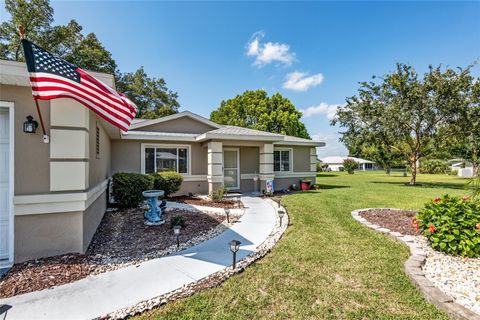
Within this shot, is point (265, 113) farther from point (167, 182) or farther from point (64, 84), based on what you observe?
point (64, 84)

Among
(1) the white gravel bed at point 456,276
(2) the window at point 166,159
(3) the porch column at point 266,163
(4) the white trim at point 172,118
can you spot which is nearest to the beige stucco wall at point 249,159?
(3) the porch column at point 266,163

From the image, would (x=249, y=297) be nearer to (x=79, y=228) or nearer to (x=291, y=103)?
(x=79, y=228)

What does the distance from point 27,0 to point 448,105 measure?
3449 cm

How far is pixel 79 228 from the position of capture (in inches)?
174

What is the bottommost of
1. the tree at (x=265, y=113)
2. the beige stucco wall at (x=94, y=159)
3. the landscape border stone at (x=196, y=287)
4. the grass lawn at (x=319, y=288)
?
the grass lawn at (x=319, y=288)

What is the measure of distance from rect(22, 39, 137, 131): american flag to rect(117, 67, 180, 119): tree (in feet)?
98.8

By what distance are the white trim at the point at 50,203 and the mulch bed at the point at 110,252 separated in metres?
0.84

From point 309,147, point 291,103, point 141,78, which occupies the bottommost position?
point 309,147

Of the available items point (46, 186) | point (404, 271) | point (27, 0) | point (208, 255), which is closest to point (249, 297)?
point (208, 255)

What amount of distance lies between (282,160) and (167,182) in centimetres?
744

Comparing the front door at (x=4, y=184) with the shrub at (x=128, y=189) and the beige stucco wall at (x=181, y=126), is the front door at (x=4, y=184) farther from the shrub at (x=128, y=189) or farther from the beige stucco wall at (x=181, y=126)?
the beige stucco wall at (x=181, y=126)

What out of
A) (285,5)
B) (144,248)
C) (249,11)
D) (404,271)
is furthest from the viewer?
(249,11)

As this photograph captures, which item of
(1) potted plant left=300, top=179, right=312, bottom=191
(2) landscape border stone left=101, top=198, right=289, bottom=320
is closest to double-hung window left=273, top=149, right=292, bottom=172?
(1) potted plant left=300, top=179, right=312, bottom=191

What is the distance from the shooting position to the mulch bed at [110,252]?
3.50 meters
